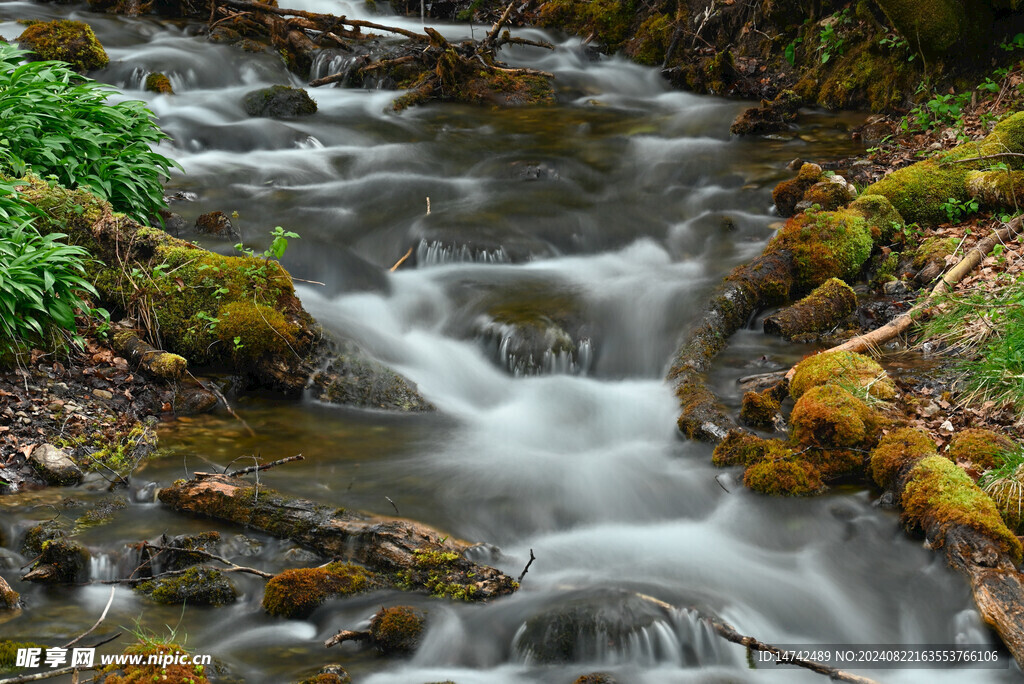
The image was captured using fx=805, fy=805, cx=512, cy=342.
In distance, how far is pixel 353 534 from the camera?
4.39 m

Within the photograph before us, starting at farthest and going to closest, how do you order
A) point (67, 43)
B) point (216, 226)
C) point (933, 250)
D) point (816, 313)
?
point (67, 43)
point (216, 226)
point (933, 250)
point (816, 313)

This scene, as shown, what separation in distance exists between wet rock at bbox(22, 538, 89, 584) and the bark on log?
3856mm

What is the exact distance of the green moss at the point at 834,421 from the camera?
5.09 meters

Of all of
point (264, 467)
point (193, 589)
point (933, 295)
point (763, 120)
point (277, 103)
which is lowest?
point (193, 589)

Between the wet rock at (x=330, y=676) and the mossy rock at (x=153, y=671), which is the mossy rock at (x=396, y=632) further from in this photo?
the mossy rock at (x=153, y=671)

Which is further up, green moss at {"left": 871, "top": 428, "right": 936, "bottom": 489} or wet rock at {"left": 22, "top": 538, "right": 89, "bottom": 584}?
green moss at {"left": 871, "top": 428, "right": 936, "bottom": 489}

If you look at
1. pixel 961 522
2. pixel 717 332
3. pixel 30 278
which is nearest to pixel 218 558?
pixel 30 278

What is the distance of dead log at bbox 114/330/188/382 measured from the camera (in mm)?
5883

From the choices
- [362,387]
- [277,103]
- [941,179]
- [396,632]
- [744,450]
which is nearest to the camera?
[396,632]

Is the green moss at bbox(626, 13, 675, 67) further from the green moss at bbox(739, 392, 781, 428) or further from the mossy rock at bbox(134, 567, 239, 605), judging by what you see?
the mossy rock at bbox(134, 567, 239, 605)

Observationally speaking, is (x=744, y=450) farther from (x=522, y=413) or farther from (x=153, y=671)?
(x=153, y=671)

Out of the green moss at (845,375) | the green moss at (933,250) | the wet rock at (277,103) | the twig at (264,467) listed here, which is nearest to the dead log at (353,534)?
the twig at (264,467)

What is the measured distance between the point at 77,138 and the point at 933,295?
739cm

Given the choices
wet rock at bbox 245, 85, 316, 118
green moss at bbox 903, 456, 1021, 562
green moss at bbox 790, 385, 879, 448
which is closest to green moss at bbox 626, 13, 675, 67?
wet rock at bbox 245, 85, 316, 118
